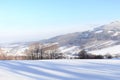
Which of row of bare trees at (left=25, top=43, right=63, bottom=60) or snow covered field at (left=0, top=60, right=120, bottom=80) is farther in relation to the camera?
row of bare trees at (left=25, top=43, right=63, bottom=60)

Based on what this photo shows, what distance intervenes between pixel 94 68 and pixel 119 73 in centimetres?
69

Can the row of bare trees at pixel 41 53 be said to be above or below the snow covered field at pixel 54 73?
above

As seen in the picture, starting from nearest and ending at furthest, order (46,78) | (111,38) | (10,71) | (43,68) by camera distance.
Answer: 1. (46,78)
2. (10,71)
3. (43,68)
4. (111,38)

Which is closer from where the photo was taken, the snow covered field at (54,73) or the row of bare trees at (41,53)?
the snow covered field at (54,73)

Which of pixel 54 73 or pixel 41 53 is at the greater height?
pixel 41 53

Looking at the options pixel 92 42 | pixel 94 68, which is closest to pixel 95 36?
pixel 92 42

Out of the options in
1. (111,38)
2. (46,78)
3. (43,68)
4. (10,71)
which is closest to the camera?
(46,78)

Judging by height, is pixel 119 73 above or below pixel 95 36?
below

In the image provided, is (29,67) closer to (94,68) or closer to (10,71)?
(10,71)

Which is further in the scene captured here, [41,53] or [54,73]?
[41,53]

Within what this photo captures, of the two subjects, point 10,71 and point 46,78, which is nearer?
point 46,78

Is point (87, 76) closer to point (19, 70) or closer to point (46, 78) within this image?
point (46, 78)

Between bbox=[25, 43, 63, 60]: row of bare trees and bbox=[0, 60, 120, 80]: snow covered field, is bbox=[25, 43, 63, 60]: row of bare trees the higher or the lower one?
the higher one

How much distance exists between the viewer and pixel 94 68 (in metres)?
5.53
